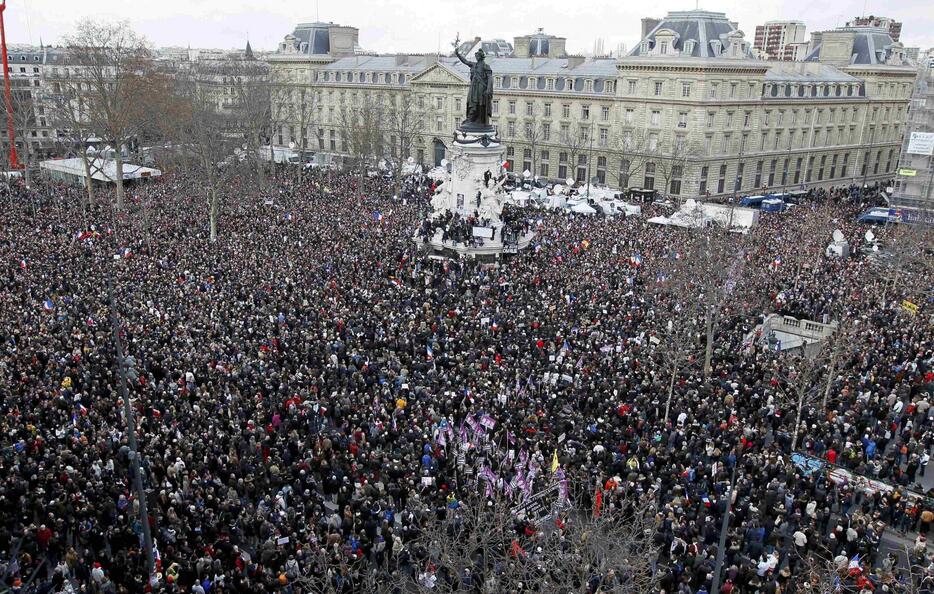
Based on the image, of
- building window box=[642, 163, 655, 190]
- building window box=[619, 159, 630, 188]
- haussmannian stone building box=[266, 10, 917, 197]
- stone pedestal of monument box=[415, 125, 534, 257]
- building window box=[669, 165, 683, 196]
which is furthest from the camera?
Result: building window box=[642, 163, 655, 190]

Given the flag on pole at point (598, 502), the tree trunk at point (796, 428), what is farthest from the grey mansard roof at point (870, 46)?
the flag on pole at point (598, 502)

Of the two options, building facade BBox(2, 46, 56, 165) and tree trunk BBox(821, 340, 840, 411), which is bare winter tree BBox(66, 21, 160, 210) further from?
tree trunk BBox(821, 340, 840, 411)

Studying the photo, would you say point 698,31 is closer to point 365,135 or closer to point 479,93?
point 365,135

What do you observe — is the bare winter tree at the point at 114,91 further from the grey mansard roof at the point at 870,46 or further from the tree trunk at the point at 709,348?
the grey mansard roof at the point at 870,46

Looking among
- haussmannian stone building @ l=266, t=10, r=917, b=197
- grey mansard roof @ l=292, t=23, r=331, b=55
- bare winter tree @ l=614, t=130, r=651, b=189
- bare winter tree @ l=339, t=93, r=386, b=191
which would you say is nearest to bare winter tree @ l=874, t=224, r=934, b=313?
haussmannian stone building @ l=266, t=10, r=917, b=197

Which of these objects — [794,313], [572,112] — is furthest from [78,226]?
[572,112]

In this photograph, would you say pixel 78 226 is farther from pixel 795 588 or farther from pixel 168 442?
pixel 795 588

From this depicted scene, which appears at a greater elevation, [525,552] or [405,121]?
[405,121]

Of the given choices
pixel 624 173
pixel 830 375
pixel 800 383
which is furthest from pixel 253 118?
pixel 830 375
